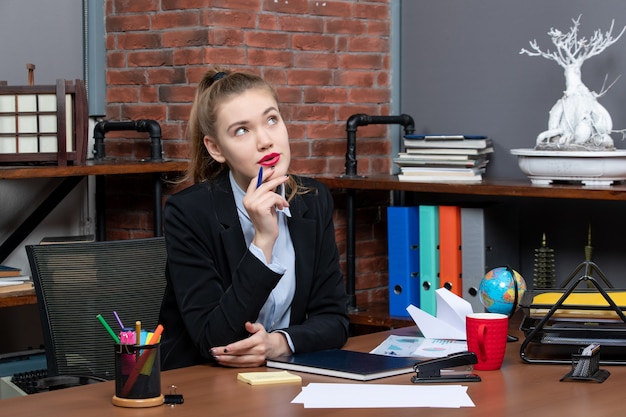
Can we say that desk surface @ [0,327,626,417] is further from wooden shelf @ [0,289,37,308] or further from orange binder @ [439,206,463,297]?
orange binder @ [439,206,463,297]

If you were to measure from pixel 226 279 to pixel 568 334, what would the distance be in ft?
2.34

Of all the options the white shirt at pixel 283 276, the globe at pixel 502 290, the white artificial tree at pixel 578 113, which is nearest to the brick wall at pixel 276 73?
the white artificial tree at pixel 578 113

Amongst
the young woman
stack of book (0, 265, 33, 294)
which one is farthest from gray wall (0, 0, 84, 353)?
the young woman

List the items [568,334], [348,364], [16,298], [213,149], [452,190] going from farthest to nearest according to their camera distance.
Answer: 1. [452,190]
2. [16,298]
3. [213,149]
4. [568,334]
5. [348,364]

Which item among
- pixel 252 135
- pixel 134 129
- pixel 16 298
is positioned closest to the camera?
pixel 252 135

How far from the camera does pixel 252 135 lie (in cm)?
211

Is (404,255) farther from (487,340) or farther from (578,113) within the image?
(487,340)

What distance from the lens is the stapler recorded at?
178 cm

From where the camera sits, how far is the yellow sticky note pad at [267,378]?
1.76 m

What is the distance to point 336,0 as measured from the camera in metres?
3.70

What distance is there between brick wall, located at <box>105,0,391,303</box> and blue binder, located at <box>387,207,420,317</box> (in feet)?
1.00

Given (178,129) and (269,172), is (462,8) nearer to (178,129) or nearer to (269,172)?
(178,129)

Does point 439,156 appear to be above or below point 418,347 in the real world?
above

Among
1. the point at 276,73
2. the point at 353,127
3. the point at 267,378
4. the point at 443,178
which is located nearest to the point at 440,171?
the point at 443,178
